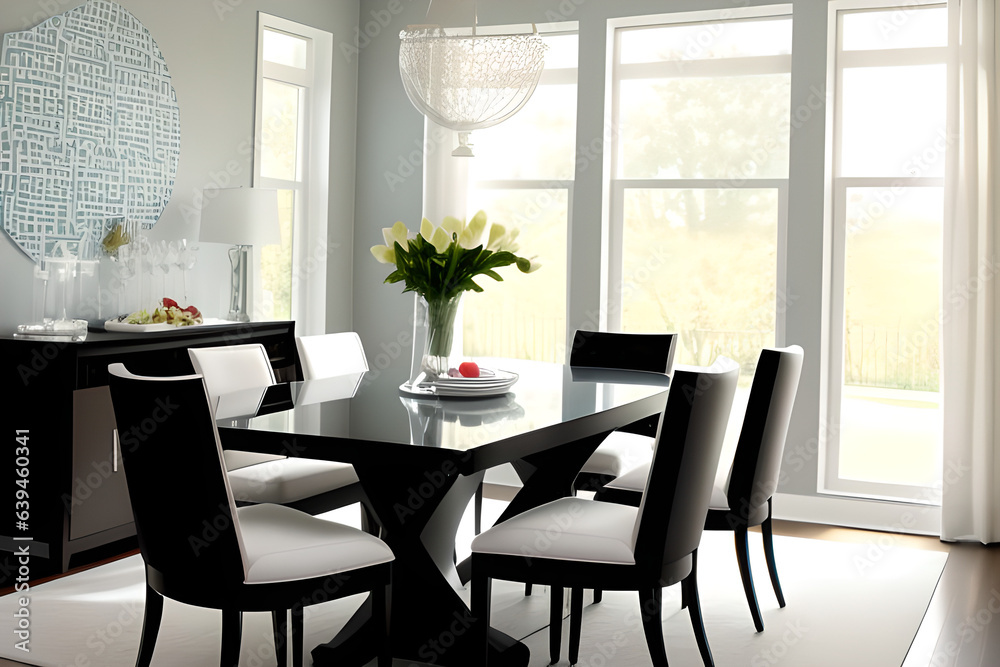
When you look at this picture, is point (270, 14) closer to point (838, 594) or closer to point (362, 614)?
point (362, 614)

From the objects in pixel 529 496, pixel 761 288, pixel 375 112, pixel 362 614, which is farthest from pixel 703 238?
pixel 362 614

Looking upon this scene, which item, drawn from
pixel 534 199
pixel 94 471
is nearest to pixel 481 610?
pixel 94 471

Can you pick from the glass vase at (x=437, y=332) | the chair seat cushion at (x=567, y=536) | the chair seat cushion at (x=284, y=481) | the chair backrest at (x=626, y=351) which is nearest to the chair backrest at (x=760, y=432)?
the chair seat cushion at (x=567, y=536)

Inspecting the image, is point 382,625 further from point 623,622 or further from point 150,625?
point 623,622

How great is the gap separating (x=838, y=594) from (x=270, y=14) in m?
4.07

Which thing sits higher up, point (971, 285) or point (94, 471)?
point (971, 285)

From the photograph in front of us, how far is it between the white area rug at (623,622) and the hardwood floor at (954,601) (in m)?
0.06

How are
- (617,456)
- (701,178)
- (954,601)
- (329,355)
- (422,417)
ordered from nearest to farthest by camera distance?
(422,417) < (617,456) < (954,601) < (329,355) < (701,178)

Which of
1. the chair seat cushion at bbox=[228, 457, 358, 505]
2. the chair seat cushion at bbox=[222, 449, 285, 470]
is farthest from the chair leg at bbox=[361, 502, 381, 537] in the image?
the chair seat cushion at bbox=[222, 449, 285, 470]

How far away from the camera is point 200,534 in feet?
7.01

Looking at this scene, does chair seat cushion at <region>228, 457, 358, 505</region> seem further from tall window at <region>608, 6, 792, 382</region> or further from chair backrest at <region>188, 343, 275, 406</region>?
tall window at <region>608, 6, 792, 382</region>

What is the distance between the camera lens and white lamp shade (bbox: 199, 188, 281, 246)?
4.61 m

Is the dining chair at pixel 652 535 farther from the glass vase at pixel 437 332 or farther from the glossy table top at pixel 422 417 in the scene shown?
the glass vase at pixel 437 332

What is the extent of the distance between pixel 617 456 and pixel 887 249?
2245mm
